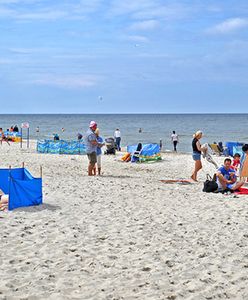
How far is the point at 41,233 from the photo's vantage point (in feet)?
22.5

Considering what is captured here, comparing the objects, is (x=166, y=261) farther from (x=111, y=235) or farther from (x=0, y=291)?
(x=0, y=291)

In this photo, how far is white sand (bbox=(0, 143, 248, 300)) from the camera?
4902 millimetres

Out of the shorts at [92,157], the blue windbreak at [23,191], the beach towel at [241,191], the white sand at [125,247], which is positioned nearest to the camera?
the white sand at [125,247]

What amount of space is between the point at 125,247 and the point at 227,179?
508 centimetres

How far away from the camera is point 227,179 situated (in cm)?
1080

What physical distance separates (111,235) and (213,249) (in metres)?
1.41

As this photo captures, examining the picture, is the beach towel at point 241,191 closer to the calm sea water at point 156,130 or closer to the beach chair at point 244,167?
the beach chair at point 244,167

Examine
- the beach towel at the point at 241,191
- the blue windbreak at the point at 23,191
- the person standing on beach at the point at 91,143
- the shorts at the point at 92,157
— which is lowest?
the beach towel at the point at 241,191

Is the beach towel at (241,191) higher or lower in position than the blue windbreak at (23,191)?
lower

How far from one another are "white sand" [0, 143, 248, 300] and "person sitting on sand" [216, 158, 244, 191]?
0.52 metres

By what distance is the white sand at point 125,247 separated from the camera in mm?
4902

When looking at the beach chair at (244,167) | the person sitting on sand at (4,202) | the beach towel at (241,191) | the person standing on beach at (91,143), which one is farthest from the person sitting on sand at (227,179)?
the person sitting on sand at (4,202)

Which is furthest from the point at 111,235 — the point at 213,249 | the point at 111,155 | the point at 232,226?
the point at 111,155

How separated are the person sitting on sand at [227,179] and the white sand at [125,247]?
521 millimetres
